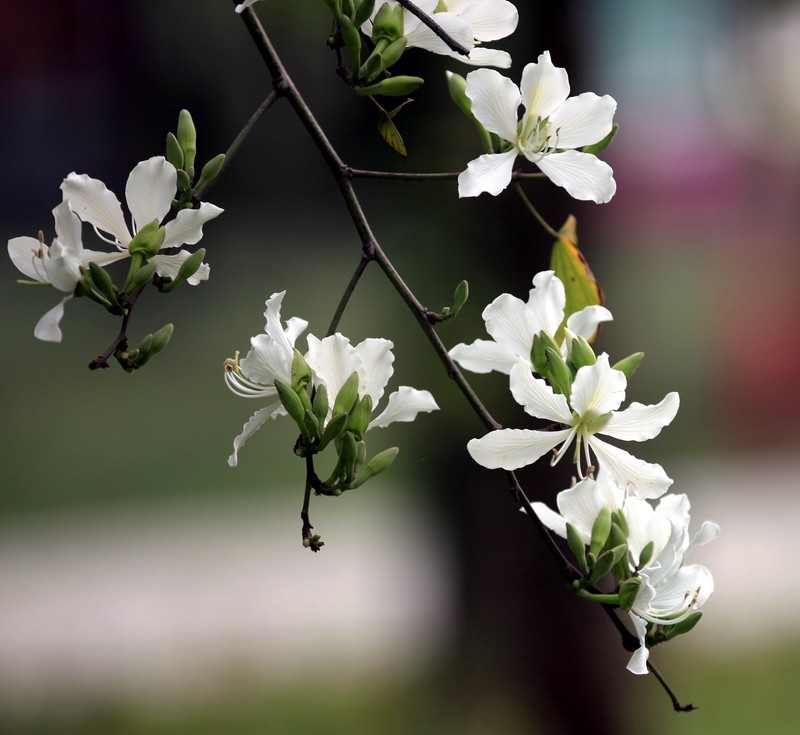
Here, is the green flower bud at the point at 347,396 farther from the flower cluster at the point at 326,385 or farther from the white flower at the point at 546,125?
the white flower at the point at 546,125

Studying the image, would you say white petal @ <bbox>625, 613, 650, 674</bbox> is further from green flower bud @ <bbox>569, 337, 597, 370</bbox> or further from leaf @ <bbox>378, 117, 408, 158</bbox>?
leaf @ <bbox>378, 117, 408, 158</bbox>

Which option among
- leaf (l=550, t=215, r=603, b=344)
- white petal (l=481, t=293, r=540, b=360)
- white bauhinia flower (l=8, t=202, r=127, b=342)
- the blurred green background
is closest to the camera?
white bauhinia flower (l=8, t=202, r=127, b=342)

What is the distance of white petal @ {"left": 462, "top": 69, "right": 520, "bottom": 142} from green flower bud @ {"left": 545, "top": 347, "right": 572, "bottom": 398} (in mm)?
154

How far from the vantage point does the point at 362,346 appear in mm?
746

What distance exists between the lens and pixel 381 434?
3859 mm

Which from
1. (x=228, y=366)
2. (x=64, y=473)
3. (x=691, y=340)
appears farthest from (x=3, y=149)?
(x=228, y=366)

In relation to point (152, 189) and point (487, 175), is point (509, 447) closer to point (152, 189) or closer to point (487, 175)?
point (487, 175)

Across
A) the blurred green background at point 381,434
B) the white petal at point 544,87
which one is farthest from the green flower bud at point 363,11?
the blurred green background at point 381,434

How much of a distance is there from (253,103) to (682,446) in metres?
2.63

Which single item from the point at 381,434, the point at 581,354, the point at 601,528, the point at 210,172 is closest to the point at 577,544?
the point at 601,528

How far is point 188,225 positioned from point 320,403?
0.47ft

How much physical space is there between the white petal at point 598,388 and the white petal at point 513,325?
0.05m

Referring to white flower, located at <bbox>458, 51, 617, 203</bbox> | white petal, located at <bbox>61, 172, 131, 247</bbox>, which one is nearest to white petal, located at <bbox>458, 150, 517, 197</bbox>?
white flower, located at <bbox>458, 51, 617, 203</bbox>

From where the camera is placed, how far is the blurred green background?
2.58 metres
